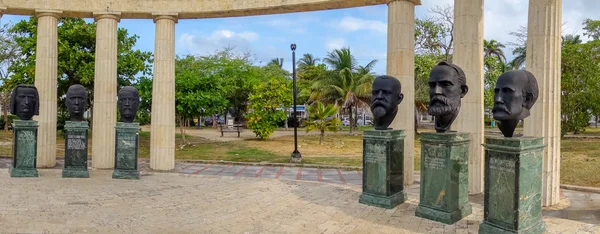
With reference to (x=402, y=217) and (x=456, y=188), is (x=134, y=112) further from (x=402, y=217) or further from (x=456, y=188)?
(x=456, y=188)

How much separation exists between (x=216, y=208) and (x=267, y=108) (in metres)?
16.7

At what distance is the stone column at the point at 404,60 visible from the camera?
958 cm

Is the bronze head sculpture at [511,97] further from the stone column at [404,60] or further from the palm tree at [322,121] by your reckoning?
the palm tree at [322,121]

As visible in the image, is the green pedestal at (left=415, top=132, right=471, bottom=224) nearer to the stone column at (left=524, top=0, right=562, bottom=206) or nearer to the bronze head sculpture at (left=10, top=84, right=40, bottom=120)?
the stone column at (left=524, top=0, right=562, bottom=206)

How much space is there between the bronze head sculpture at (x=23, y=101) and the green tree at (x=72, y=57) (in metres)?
8.86

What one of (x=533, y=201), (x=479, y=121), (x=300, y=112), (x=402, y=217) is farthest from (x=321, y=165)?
(x=300, y=112)

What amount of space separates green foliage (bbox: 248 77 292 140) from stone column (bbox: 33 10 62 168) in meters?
12.5

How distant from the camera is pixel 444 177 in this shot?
647cm

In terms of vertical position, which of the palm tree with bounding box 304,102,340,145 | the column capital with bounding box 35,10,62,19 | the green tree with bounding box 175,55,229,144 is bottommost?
A: the palm tree with bounding box 304,102,340,145

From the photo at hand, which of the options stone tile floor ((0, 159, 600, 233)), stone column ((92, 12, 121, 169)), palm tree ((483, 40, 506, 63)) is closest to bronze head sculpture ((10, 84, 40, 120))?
stone tile floor ((0, 159, 600, 233))

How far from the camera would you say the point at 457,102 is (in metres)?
6.54

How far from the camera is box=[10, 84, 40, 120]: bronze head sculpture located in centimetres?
1021

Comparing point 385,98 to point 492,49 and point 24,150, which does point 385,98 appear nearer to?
A: point 24,150

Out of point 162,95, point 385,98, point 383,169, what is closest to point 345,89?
point 162,95
